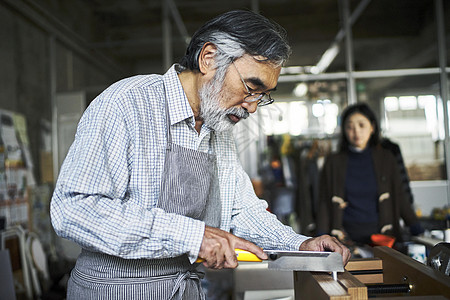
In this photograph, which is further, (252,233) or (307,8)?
(307,8)

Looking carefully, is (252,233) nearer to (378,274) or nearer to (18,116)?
(378,274)

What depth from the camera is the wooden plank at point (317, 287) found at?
89 centimetres

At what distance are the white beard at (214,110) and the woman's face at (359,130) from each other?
6.65 ft

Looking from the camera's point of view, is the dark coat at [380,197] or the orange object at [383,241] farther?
the dark coat at [380,197]

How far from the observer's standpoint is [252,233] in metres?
1.51

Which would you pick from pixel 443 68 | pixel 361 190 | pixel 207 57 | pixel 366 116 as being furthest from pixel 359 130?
pixel 443 68

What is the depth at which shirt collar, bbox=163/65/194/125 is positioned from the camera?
1353 millimetres

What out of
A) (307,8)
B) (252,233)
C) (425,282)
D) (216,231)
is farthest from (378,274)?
(307,8)

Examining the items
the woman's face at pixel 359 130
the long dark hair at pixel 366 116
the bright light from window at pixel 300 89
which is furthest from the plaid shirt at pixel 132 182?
the bright light from window at pixel 300 89

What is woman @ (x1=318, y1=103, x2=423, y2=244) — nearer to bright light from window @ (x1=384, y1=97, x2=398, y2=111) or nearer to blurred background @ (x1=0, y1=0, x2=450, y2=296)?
blurred background @ (x1=0, y1=0, x2=450, y2=296)

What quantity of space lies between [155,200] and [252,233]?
0.41m

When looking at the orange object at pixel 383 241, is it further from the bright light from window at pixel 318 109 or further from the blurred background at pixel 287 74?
the bright light from window at pixel 318 109

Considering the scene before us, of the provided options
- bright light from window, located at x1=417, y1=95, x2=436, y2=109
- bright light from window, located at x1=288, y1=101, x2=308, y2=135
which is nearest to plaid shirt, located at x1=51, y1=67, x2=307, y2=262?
bright light from window, located at x1=288, y1=101, x2=308, y2=135

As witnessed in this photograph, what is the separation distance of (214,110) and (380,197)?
2102 millimetres
